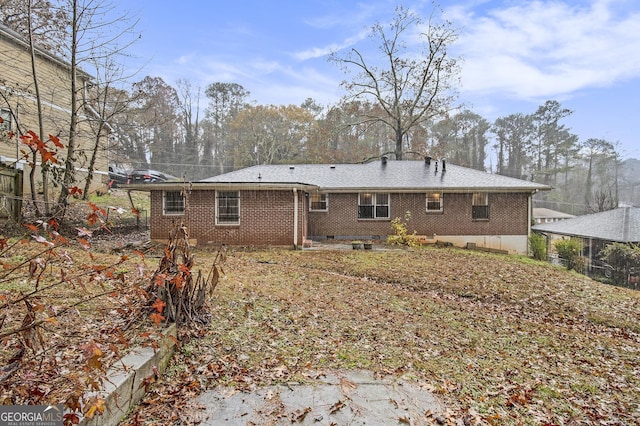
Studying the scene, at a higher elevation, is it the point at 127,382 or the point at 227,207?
the point at 227,207

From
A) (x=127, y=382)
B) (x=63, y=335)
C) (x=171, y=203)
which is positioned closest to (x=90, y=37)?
(x=171, y=203)

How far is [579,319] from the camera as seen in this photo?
7.48 metres

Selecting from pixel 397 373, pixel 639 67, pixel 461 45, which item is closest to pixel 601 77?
pixel 639 67

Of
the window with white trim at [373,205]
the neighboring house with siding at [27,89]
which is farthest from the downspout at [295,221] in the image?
the neighboring house with siding at [27,89]

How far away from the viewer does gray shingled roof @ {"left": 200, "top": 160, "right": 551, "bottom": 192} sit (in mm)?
15695

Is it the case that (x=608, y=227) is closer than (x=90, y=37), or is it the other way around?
(x=90, y=37)

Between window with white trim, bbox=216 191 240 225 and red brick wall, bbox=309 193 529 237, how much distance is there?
4319mm

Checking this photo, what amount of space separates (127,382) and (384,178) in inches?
607

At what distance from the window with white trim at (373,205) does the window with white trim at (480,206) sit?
4.26 metres

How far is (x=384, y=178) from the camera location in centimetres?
1708

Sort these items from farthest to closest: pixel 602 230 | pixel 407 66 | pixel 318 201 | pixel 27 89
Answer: pixel 407 66
pixel 602 230
pixel 318 201
pixel 27 89

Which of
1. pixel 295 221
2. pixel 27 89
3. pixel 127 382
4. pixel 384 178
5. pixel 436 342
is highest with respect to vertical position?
pixel 27 89

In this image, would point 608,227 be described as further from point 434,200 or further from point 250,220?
point 250,220
